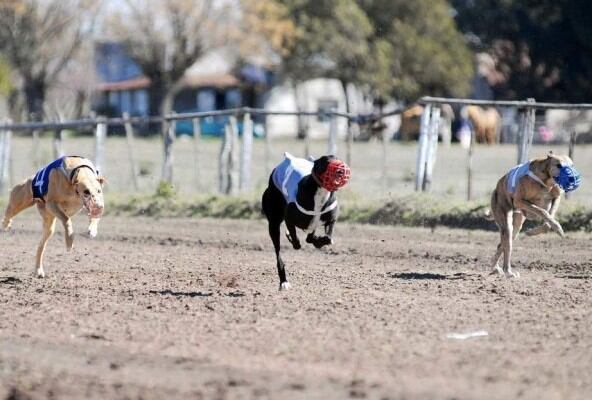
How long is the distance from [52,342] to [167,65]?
1901 inches

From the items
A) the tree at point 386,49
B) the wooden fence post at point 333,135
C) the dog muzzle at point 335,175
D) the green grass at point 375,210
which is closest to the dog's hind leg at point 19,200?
the dog muzzle at point 335,175

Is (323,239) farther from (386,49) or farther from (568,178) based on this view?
(386,49)

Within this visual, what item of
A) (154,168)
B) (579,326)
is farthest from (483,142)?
(579,326)

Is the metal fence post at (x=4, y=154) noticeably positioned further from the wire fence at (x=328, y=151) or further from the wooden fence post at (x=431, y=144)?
the wooden fence post at (x=431, y=144)

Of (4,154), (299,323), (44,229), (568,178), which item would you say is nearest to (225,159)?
(4,154)

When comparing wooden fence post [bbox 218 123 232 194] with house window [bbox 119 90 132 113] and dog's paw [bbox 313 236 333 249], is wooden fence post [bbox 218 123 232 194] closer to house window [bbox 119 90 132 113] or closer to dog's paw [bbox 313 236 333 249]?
dog's paw [bbox 313 236 333 249]

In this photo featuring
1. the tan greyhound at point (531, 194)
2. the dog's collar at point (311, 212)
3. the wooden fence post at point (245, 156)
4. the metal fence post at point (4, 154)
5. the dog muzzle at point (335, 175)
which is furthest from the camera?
the metal fence post at point (4, 154)

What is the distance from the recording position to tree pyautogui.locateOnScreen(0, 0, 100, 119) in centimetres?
5538

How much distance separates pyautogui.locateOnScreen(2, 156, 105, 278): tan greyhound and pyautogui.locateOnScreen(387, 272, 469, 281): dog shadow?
3.33m

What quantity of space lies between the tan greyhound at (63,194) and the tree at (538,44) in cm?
4132

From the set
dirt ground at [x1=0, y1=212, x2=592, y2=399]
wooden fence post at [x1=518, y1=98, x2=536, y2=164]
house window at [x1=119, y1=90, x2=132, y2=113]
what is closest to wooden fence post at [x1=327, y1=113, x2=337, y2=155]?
wooden fence post at [x1=518, y1=98, x2=536, y2=164]

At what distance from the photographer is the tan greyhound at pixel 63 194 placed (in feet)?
36.8

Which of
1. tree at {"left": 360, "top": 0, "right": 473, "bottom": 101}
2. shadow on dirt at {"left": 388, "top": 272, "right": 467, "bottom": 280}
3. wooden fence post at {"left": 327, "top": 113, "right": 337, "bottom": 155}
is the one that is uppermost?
tree at {"left": 360, "top": 0, "right": 473, "bottom": 101}

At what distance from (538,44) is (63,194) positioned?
44.4m
